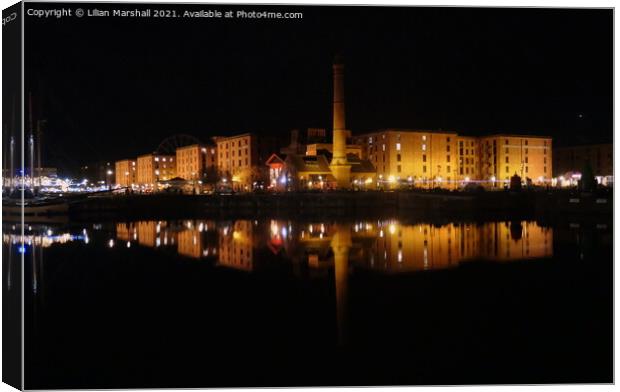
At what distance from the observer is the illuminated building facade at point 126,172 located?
10757 centimetres

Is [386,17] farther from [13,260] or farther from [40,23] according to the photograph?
[13,260]

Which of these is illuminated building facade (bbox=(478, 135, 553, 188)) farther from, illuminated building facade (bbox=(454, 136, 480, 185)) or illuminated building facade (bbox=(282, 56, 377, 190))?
illuminated building facade (bbox=(282, 56, 377, 190))

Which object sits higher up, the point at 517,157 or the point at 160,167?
the point at 160,167

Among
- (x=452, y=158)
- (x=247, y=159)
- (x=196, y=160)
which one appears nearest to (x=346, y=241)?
(x=452, y=158)

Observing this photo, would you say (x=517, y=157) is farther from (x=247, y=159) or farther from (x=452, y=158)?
(x=247, y=159)

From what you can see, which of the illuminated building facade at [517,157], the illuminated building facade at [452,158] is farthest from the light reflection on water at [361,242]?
the illuminated building facade at [517,157]

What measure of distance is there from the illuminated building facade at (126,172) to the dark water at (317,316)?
90455 mm

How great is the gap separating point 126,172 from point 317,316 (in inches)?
4106

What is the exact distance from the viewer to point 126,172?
108750 mm

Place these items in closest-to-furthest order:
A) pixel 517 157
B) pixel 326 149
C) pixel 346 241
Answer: pixel 346 241, pixel 326 149, pixel 517 157

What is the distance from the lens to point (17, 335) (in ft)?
23.0

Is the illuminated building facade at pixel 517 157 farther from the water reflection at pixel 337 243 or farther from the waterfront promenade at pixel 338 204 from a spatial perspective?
the water reflection at pixel 337 243

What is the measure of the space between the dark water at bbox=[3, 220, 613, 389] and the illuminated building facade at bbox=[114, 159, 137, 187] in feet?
297

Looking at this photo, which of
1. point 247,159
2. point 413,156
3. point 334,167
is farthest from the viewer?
point 247,159
